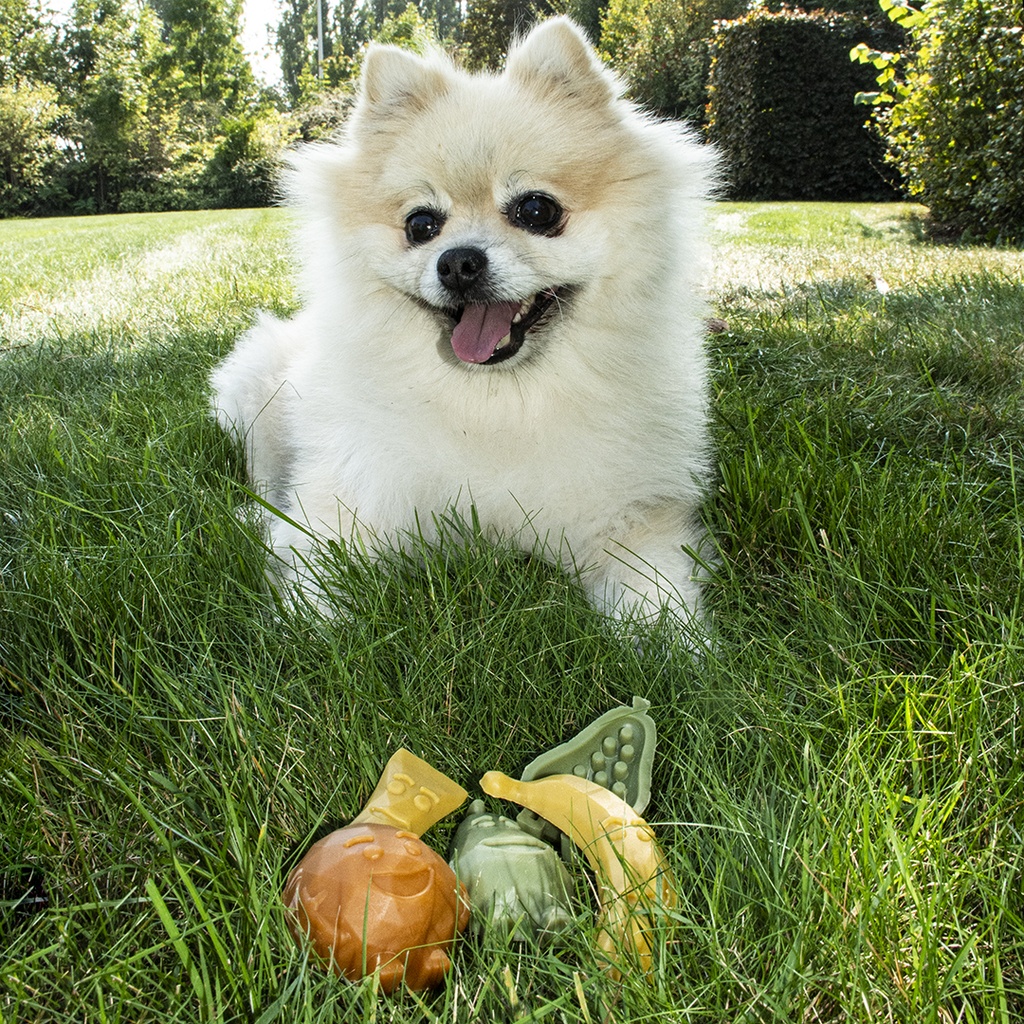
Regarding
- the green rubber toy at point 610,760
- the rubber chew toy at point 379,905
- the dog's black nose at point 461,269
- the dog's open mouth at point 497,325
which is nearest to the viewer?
the rubber chew toy at point 379,905

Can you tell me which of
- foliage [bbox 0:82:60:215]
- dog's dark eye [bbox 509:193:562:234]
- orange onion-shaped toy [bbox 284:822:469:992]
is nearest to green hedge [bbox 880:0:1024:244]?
dog's dark eye [bbox 509:193:562:234]

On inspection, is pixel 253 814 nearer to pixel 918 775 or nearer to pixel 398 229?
pixel 918 775

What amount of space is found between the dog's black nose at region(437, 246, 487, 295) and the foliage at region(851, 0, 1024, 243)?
5.67 metres

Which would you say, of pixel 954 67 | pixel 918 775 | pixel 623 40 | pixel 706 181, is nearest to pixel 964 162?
pixel 954 67

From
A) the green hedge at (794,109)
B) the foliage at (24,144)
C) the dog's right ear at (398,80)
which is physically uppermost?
the dog's right ear at (398,80)

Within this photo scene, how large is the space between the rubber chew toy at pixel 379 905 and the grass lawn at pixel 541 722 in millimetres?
27

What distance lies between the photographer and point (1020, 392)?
8.57 feet

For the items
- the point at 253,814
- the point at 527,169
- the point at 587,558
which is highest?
the point at 527,169

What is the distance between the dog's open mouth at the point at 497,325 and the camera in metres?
1.92

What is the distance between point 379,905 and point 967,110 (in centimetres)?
807

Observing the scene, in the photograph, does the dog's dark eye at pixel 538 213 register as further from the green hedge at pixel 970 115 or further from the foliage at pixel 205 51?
the foliage at pixel 205 51

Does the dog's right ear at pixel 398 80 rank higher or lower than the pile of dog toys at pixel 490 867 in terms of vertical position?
higher

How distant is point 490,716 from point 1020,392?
206 cm

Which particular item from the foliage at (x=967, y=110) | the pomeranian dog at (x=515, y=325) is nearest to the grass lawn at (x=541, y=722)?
the pomeranian dog at (x=515, y=325)
